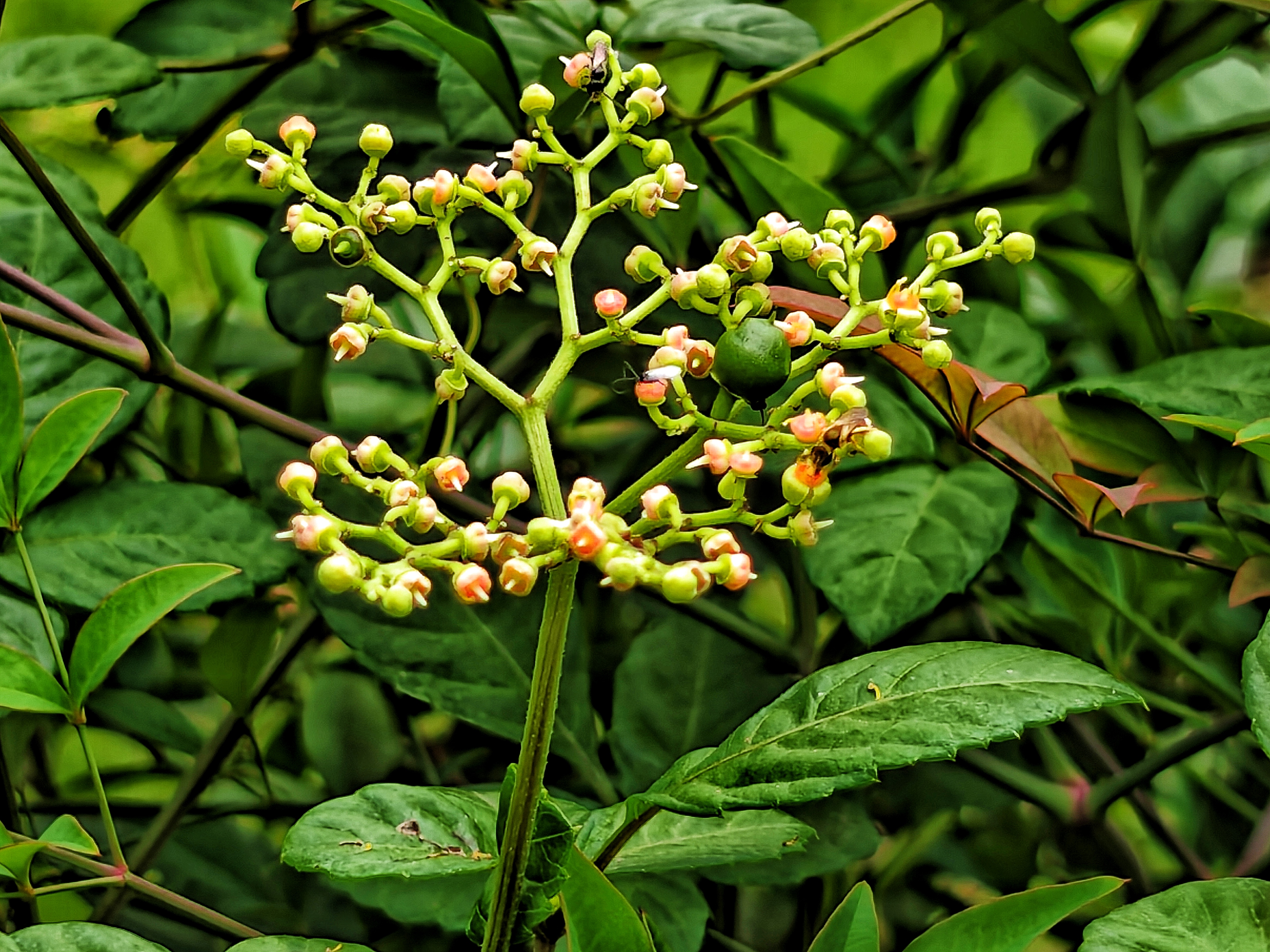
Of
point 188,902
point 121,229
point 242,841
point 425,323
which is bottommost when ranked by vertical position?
point 242,841

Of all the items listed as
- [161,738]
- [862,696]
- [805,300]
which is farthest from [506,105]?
[161,738]

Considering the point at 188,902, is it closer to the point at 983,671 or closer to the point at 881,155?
the point at 983,671

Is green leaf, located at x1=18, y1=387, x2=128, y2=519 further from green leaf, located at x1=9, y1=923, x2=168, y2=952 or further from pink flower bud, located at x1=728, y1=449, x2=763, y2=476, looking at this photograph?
pink flower bud, located at x1=728, y1=449, x2=763, y2=476

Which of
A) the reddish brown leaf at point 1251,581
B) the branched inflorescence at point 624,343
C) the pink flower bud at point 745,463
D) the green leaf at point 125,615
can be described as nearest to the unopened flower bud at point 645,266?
the branched inflorescence at point 624,343

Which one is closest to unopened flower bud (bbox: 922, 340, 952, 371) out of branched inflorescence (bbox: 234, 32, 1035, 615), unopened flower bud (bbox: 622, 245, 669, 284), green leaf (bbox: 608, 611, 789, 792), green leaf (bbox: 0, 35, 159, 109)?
branched inflorescence (bbox: 234, 32, 1035, 615)

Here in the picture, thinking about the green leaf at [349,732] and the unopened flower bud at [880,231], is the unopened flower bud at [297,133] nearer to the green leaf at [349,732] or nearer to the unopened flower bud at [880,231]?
the unopened flower bud at [880,231]

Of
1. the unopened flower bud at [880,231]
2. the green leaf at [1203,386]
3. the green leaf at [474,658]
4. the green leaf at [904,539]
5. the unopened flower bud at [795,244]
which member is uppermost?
the unopened flower bud at [795,244]
